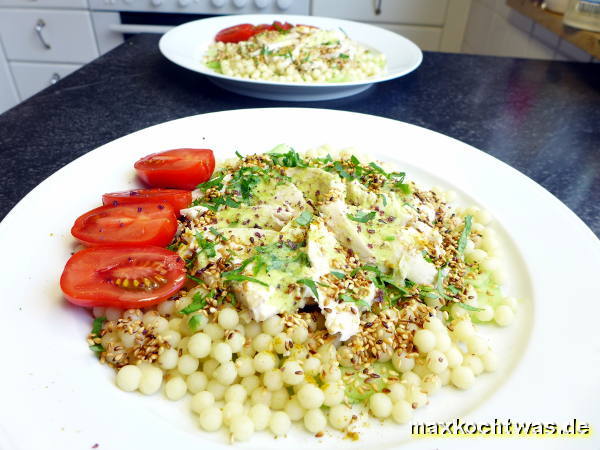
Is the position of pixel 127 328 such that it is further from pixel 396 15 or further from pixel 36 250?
pixel 396 15

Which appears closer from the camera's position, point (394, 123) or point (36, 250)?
point (36, 250)

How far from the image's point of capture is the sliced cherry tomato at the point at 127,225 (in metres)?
1.23

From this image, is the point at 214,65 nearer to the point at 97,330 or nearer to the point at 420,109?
the point at 420,109

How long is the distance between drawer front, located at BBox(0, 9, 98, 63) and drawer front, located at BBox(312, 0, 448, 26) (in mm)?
2089

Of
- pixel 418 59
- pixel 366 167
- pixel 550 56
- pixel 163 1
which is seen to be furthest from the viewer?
pixel 163 1

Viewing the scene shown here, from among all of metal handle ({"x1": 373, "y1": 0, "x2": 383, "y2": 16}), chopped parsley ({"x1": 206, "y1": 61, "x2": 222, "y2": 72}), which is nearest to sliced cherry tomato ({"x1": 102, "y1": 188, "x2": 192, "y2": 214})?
chopped parsley ({"x1": 206, "y1": 61, "x2": 222, "y2": 72})

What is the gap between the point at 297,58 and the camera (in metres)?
2.48

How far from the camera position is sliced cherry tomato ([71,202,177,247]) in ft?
4.03

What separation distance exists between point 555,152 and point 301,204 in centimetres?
139

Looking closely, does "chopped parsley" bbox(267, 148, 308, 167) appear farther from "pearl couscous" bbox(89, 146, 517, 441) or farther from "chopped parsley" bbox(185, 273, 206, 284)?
"chopped parsley" bbox(185, 273, 206, 284)

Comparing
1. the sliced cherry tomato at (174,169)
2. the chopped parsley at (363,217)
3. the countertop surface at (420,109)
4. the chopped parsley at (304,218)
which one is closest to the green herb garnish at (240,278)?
the chopped parsley at (304,218)

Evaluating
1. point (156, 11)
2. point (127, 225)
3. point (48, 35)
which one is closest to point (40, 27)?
point (48, 35)

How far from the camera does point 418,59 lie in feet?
8.31

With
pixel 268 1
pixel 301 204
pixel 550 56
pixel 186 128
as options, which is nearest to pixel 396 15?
pixel 268 1
